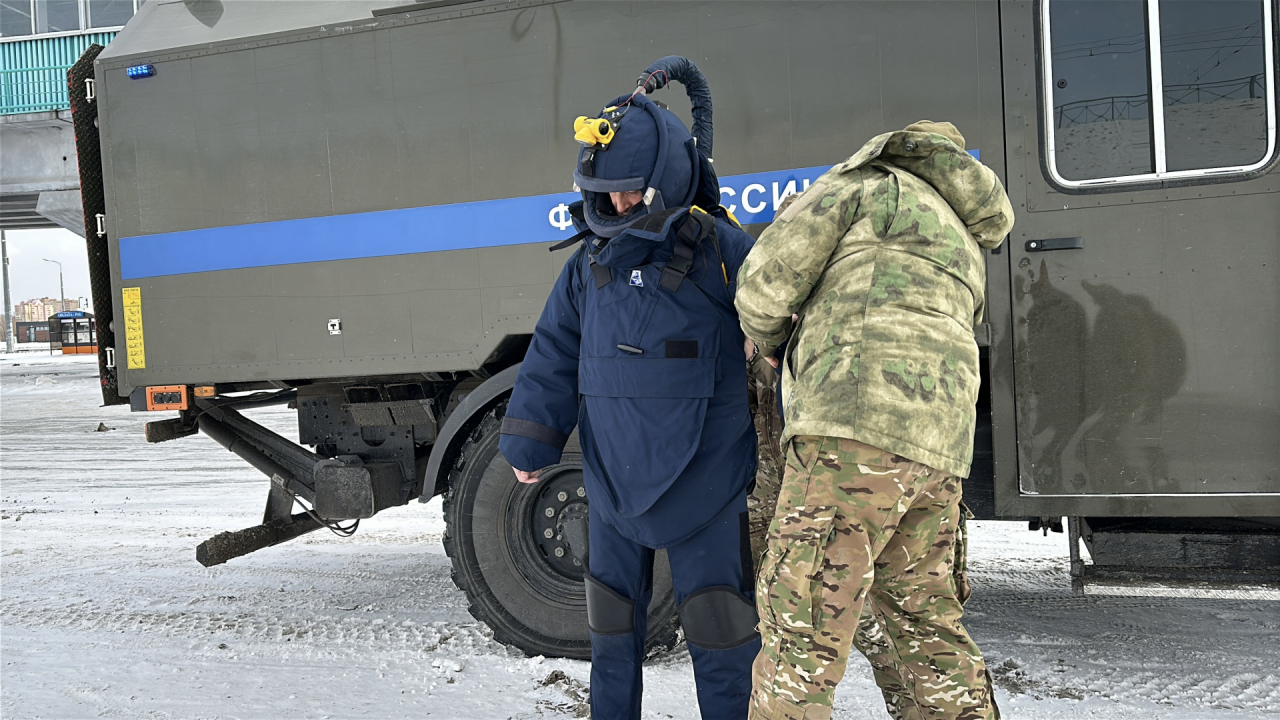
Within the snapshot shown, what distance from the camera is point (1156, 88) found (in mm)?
2918

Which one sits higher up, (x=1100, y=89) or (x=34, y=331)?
(x=34, y=331)

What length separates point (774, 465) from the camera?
2963 mm

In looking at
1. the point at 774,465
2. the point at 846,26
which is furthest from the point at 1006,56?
the point at 774,465

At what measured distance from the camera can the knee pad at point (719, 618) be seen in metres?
2.23

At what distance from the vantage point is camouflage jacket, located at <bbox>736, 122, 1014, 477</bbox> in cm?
188

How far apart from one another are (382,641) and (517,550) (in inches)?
29.4

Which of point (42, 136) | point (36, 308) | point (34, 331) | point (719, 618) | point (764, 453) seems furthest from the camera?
point (36, 308)

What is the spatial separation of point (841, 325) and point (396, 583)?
341 cm

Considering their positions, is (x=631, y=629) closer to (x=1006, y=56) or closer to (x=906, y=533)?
(x=906, y=533)

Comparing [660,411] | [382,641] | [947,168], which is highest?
[947,168]

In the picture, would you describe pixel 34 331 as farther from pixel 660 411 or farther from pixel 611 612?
pixel 660 411

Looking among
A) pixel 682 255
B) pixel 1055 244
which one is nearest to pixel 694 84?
pixel 682 255

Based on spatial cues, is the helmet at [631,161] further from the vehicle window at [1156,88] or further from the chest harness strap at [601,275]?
the vehicle window at [1156,88]

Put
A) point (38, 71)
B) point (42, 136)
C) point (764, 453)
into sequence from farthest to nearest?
point (38, 71) < point (42, 136) < point (764, 453)
